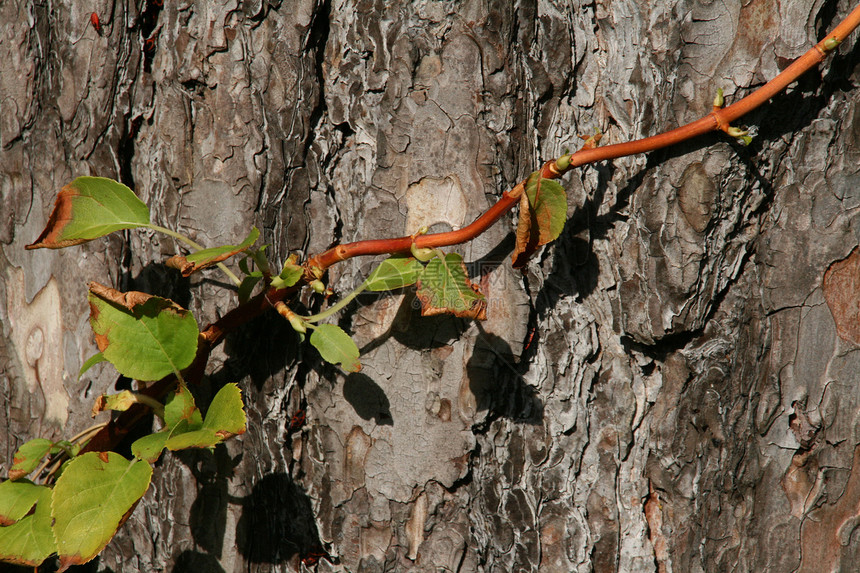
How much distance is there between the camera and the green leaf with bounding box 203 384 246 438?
108cm

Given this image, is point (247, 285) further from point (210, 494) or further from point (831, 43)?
point (831, 43)

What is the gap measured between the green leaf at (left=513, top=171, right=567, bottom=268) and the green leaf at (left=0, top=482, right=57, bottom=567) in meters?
1.16

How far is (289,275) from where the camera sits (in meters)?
1.25

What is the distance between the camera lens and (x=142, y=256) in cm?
148

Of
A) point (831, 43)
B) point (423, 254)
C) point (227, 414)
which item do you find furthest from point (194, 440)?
point (831, 43)

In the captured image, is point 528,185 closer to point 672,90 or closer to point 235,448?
point 672,90

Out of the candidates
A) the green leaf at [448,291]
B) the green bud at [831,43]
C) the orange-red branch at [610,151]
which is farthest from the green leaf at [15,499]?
the green bud at [831,43]

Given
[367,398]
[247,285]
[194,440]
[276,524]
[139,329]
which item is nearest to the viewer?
[194,440]

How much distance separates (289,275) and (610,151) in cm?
75

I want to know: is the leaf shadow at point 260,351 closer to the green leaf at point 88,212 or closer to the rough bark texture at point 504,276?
the rough bark texture at point 504,276

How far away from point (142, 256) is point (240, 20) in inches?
25.3

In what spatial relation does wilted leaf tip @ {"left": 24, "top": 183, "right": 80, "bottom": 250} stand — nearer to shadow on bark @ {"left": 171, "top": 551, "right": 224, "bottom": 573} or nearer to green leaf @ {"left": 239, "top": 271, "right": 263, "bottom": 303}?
green leaf @ {"left": 239, "top": 271, "right": 263, "bottom": 303}

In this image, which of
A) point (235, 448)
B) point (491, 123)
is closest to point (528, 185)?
point (491, 123)

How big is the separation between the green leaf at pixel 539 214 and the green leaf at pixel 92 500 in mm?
894
